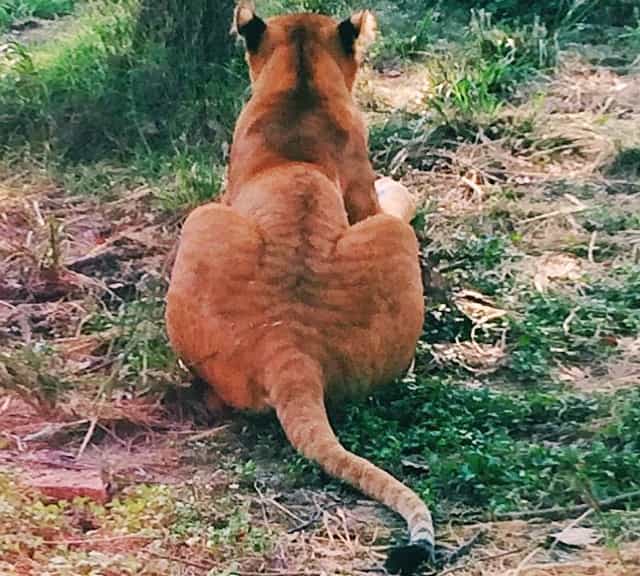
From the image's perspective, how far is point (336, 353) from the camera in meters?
5.08

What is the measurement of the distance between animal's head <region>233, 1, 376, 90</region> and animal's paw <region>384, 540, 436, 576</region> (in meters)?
2.35

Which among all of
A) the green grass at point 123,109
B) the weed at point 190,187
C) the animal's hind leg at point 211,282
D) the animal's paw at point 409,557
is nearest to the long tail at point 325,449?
the animal's paw at point 409,557

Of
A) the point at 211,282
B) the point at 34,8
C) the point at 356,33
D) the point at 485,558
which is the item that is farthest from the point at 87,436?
the point at 34,8

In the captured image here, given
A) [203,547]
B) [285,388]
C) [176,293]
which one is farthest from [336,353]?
[203,547]

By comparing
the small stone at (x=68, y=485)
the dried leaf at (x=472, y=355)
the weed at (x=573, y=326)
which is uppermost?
the small stone at (x=68, y=485)

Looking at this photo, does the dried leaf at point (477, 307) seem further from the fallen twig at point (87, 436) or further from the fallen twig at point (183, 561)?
the fallen twig at point (183, 561)

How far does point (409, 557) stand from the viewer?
417 centimetres

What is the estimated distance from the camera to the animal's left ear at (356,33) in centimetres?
598

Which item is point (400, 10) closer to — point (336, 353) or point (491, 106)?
point (491, 106)

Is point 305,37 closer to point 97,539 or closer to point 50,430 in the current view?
point 50,430

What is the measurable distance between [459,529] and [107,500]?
105cm

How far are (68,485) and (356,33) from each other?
2.30 meters

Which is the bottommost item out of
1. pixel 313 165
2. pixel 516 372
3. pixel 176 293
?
pixel 516 372

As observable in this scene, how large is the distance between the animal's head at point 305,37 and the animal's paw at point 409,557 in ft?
7.70
